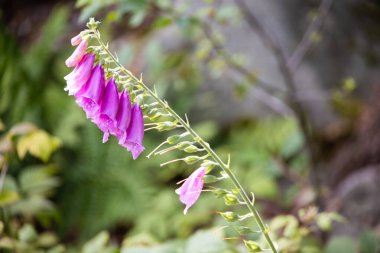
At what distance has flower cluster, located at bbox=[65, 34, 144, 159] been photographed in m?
1.21

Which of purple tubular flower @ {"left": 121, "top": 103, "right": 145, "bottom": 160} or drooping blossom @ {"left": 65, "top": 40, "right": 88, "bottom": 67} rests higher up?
drooping blossom @ {"left": 65, "top": 40, "right": 88, "bottom": 67}

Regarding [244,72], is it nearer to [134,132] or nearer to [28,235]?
[28,235]

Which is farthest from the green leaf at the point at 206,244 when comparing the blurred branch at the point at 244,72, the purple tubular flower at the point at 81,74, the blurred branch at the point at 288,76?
the blurred branch at the point at 288,76

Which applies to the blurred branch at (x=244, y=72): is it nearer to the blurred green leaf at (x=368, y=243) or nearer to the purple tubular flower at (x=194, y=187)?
the blurred green leaf at (x=368, y=243)

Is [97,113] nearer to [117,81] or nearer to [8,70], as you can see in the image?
[117,81]

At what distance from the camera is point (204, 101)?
4148 mm

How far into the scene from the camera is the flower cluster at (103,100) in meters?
1.21

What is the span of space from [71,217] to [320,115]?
5.78 feet

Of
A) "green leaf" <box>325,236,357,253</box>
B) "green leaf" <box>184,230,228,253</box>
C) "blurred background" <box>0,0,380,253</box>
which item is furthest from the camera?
"blurred background" <box>0,0,380,253</box>

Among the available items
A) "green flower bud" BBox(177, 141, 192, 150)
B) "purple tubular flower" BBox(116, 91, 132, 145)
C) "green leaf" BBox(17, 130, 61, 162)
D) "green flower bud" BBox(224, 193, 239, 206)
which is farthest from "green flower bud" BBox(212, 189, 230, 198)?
"green leaf" BBox(17, 130, 61, 162)

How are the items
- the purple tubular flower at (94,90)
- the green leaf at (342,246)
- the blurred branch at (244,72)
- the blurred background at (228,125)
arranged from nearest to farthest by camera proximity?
1. the purple tubular flower at (94,90)
2. the green leaf at (342,246)
3. the blurred branch at (244,72)
4. the blurred background at (228,125)

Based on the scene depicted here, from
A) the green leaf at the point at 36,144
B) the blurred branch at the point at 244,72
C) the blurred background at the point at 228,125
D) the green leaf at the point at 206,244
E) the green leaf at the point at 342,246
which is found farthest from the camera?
the blurred background at the point at 228,125

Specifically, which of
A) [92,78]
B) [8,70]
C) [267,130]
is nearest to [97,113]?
[92,78]

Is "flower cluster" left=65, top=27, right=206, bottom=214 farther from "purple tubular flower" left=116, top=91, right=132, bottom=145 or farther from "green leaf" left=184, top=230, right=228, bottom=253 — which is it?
"green leaf" left=184, top=230, right=228, bottom=253
